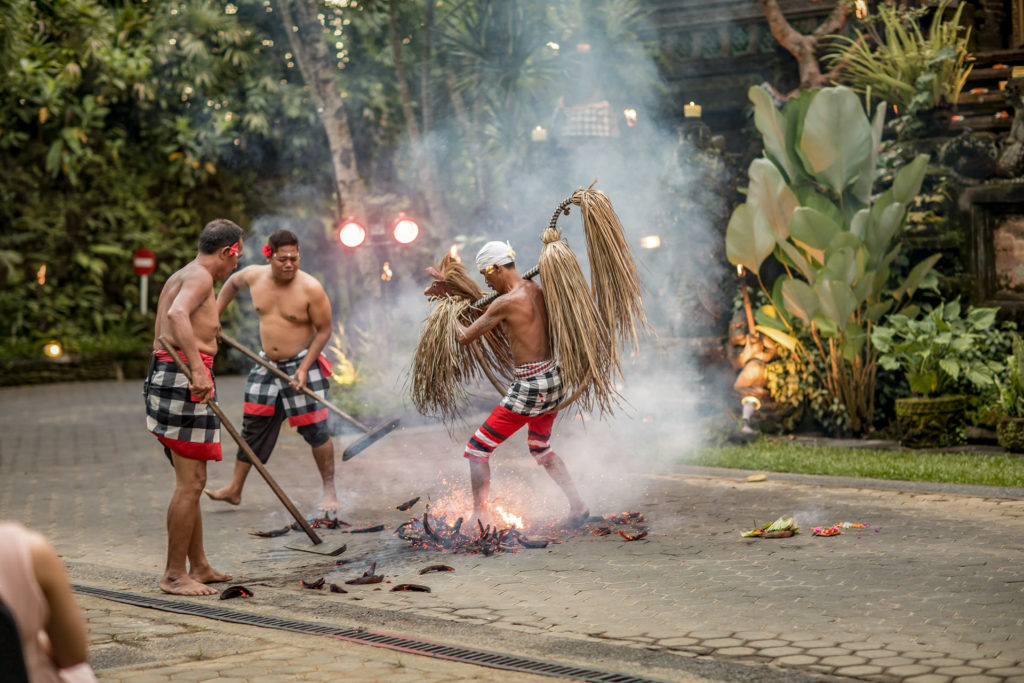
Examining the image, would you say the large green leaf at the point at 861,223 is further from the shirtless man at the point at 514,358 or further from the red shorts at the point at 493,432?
the red shorts at the point at 493,432

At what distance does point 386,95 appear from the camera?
2389 cm

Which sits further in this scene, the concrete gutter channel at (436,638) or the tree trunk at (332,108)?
the tree trunk at (332,108)

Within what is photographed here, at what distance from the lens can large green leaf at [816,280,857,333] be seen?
10352 millimetres

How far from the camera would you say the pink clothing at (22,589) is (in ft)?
7.08

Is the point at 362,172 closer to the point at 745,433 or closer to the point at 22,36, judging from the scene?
the point at 22,36

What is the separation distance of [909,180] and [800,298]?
56.5 inches

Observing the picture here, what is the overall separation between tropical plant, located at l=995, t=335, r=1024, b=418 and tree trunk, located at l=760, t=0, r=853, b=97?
4402mm

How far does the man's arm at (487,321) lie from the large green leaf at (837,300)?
14.9 ft

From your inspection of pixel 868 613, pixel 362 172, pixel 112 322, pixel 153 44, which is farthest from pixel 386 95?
pixel 868 613

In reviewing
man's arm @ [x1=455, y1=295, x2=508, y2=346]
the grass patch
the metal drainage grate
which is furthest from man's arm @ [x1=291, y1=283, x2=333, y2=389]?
the grass patch

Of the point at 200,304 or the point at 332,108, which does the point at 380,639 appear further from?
the point at 332,108

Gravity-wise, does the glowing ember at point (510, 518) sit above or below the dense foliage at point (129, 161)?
below

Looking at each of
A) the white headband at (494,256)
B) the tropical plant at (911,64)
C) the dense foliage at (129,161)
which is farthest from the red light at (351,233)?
the dense foliage at (129,161)

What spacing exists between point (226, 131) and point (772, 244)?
15686 millimetres
